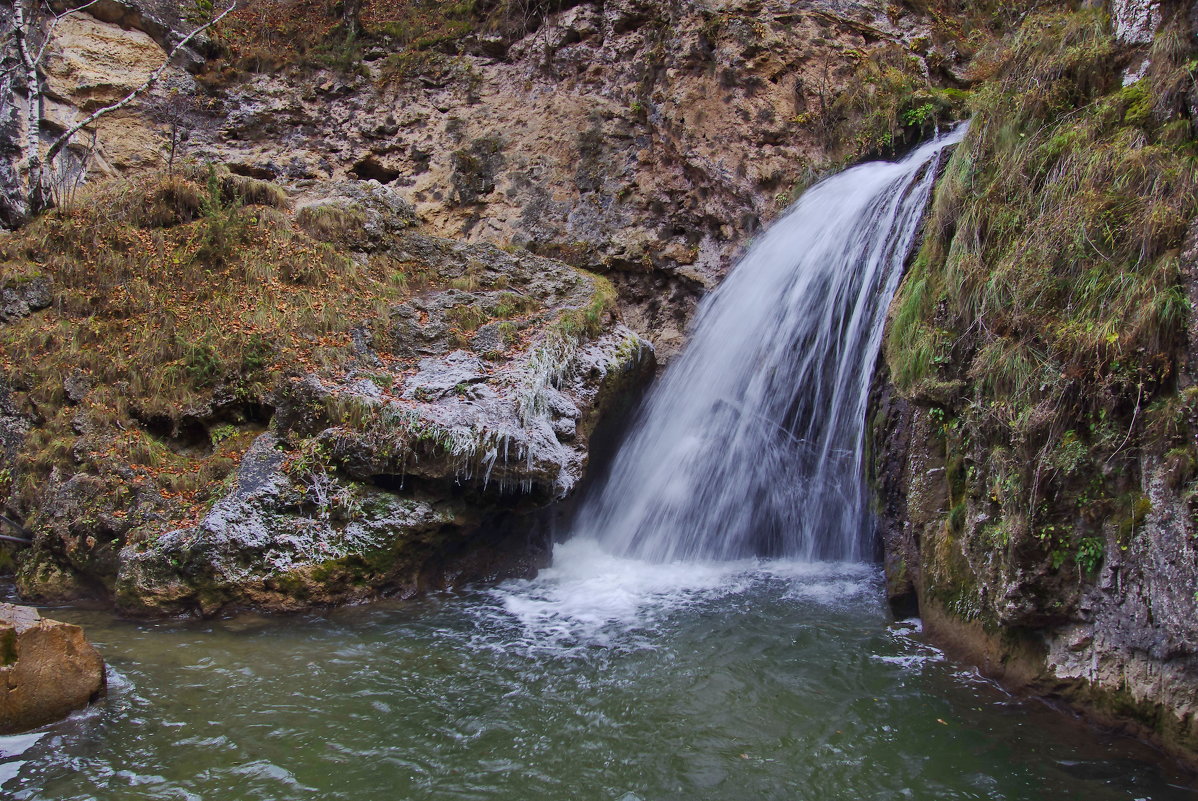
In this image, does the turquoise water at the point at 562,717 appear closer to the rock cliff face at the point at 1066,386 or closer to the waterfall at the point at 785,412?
the rock cliff face at the point at 1066,386

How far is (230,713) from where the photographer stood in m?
4.37

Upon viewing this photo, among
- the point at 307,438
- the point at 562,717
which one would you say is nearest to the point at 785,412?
the point at 562,717

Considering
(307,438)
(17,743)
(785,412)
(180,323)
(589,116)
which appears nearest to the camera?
(17,743)

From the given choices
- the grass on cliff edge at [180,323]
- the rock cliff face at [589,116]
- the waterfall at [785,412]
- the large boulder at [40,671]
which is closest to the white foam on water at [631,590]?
the waterfall at [785,412]

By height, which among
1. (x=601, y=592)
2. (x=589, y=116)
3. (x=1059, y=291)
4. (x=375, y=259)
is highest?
(x=589, y=116)

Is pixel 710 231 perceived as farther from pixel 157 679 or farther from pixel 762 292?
pixel 157 679

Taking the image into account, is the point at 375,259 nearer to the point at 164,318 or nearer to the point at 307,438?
the point at 164,318

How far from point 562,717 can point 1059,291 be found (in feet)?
14.4

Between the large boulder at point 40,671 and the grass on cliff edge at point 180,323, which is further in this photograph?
the grass on cliff edge at point 180,323

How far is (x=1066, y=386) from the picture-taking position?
4.35 meters

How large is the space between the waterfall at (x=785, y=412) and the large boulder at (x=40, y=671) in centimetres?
525

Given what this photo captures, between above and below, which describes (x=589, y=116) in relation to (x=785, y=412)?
above

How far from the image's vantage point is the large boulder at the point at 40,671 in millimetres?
4066

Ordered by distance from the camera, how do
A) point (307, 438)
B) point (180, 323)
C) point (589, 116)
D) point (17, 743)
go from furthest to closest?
point (589, 116) → point (180, 323) → point (307, 438) → point (17, 743)
